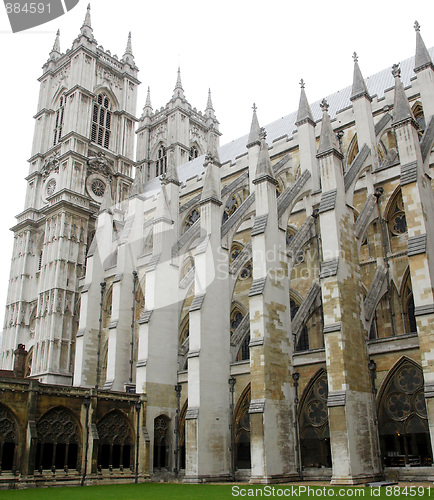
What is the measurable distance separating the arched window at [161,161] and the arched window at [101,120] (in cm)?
857

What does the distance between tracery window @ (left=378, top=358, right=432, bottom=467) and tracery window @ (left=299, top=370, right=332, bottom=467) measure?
89.0 inches

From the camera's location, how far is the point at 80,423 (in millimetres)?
21906

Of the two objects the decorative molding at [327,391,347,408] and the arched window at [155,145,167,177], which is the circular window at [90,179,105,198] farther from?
the decorative molding at [327,391,347,408]

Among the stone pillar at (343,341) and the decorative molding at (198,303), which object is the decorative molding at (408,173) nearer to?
the stone pillar at (343,341)

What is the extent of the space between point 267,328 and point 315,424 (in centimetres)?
416

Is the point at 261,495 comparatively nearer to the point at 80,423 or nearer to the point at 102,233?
the point at 80,423

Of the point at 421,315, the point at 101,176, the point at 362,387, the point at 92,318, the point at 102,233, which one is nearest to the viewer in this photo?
the point at 421,315

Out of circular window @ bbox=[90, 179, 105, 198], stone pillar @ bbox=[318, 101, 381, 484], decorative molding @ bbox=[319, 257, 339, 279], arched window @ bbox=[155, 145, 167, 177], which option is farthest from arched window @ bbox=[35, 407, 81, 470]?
arched window @ bbox=[155, 145, 167, 177]

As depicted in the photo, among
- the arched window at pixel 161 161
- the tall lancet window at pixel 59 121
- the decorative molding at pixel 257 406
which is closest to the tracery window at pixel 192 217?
the tall lancet window at pixel 59 121

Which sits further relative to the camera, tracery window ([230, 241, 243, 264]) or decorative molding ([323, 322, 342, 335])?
tracery window ([230, 241, 243, 264])

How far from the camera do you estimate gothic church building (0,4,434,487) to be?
19016 millimetres

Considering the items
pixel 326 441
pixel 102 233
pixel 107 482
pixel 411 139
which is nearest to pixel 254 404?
pixel 326 441

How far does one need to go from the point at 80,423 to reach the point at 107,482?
2637 mm

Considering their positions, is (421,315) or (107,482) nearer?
(421,315)
